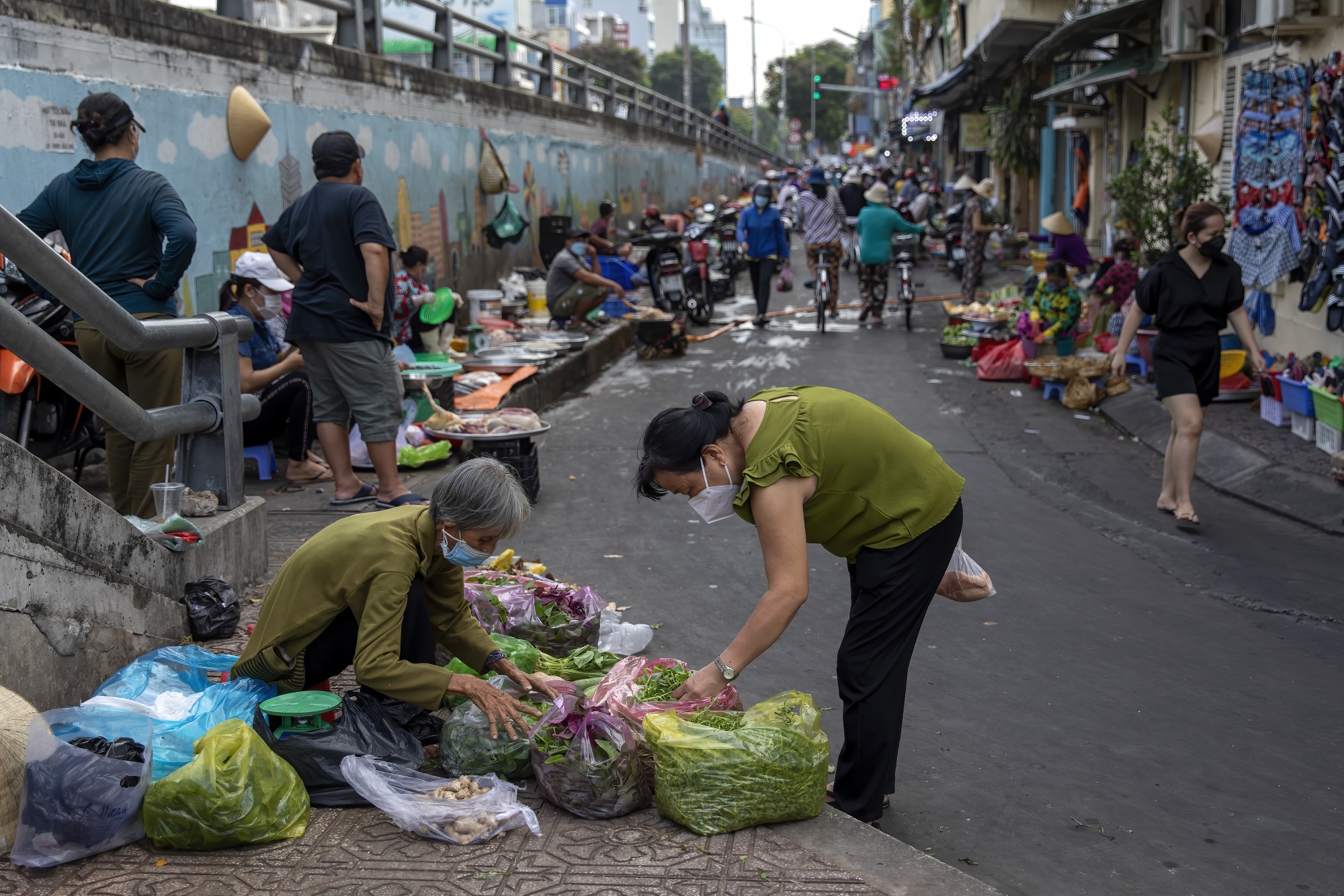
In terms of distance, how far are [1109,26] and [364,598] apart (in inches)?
519

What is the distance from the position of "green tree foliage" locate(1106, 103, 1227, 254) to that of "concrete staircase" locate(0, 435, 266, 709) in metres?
9.64

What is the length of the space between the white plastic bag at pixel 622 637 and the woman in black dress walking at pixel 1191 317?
3669mm

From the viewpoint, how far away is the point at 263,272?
745 cm

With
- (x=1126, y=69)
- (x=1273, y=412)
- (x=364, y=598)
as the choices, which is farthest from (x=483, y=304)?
(x=364, y=598)

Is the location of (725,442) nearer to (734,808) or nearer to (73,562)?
(734,808)

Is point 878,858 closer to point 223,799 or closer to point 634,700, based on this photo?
point 634,700

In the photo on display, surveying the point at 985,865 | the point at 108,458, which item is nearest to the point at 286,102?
the point at 108,458

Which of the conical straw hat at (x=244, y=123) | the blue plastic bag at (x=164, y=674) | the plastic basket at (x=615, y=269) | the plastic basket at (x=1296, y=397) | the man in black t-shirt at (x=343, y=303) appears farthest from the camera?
the plastic basket at (x=615, y=269)

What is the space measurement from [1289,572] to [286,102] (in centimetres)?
803

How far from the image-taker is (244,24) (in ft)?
29.5

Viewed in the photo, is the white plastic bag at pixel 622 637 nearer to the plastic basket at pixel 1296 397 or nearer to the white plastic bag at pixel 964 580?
the white plastic bag at pixel 964 580

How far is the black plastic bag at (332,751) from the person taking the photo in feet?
11.1

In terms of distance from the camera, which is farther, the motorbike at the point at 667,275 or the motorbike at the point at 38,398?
the motorbike at the point at 667,275

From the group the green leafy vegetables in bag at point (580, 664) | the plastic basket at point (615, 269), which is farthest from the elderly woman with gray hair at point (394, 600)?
the plastic basket at point (615, 269)
